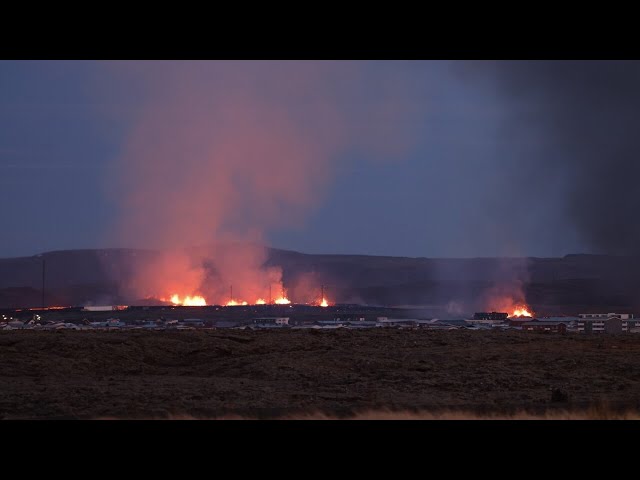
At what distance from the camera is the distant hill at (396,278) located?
112 m

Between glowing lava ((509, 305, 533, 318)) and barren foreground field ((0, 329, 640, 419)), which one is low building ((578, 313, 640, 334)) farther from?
glowing lava ((509, 305, 533, 318))

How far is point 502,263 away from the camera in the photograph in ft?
517

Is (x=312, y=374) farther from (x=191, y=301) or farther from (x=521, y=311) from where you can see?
(x=191, y=301)

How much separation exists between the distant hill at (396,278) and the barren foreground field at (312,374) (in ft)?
246

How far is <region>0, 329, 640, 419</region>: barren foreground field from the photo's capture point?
637 inches

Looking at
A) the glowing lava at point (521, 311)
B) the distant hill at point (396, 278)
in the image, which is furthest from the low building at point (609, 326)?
the distant hill at point (396, 278)

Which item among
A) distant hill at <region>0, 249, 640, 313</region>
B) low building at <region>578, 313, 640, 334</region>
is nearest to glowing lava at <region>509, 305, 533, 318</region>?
distant hill at <region>0, 249, 640, 313</region>

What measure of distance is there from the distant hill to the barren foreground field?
7486cm

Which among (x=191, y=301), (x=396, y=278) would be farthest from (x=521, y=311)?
(x=396, y=278)
